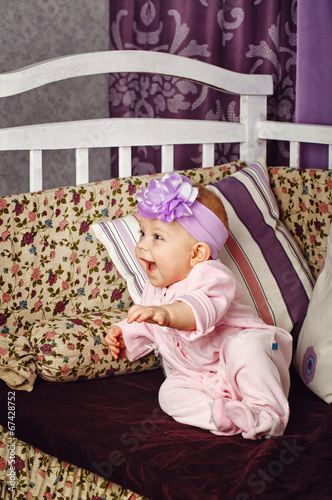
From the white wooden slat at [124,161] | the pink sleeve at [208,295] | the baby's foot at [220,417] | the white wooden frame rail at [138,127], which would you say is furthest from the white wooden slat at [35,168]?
the baby's foot at [220,417]

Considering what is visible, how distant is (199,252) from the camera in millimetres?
1307

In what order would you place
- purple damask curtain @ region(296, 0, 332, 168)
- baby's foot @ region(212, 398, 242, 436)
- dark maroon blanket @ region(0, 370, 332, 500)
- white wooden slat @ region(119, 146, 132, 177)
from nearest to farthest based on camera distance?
1. dark maroon blanket @ region(0, 370, 332, 500)
2. baby's foot @ region(212, 398, 242, 436)
3. white wooden slat @ region(119, 146, 132, 177)
4. purple damask curtain @ region(296, 0, 332, 168)

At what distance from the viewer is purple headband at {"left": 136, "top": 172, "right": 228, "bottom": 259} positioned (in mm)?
1271

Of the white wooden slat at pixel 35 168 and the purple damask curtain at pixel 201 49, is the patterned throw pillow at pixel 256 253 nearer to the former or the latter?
the white wooden slat at pixel 35 168

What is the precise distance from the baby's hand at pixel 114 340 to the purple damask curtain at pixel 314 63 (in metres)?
0.86

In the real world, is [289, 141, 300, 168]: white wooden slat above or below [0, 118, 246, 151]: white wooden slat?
below

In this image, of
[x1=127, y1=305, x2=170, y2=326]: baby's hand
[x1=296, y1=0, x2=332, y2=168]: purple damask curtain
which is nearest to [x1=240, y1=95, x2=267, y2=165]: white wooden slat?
[x1=296, y1=0, x2=332, y2=168]: purple damask curtain

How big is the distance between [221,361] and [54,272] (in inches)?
17.5

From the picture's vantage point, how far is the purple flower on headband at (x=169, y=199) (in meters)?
1.27

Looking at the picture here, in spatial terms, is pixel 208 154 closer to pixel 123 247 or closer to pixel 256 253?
pixel 256 253

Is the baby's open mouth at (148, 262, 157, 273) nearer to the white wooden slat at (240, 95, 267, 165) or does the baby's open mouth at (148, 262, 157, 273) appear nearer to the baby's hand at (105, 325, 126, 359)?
the baby's hand at (105, 325, 126, 359)

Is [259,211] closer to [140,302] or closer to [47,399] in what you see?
[140,302]

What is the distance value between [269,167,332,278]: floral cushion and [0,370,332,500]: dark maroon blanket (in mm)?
474

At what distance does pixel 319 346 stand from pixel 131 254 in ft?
1.49
